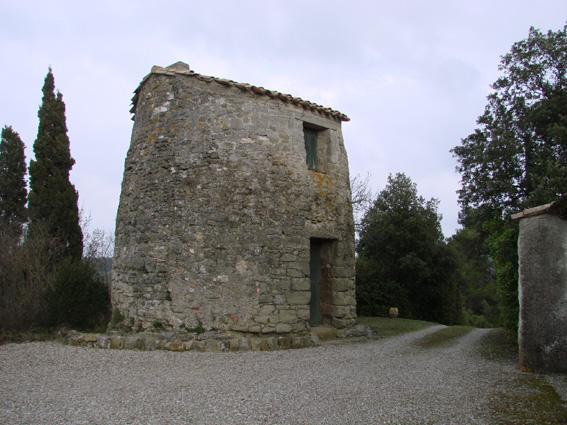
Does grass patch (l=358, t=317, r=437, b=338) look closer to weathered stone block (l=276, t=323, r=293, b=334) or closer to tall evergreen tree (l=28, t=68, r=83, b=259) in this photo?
weathered stone block (l=276, t=323, r=293, b=334)

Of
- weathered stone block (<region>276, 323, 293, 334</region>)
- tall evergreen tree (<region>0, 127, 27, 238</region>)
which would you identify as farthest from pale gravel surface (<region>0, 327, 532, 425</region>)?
tall evergreen tree (<region>0, 127, 27, 238</region>)

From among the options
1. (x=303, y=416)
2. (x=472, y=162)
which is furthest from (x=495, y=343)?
(x=303, y=416)

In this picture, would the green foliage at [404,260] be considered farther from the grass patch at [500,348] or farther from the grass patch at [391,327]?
the grass patch at [500,348]

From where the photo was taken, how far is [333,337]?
405 inches

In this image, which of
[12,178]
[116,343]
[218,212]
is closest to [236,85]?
[218,212]

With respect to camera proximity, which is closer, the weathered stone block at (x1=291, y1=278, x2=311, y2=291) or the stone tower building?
the stone tower building

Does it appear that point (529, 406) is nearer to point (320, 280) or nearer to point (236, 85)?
point (320, 280)

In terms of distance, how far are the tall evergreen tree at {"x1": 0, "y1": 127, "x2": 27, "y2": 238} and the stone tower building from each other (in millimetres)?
7819

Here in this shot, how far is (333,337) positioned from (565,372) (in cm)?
481

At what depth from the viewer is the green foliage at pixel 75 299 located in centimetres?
988

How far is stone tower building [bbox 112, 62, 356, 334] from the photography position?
905 centimetres

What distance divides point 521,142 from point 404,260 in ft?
21.2

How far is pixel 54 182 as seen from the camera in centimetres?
1365

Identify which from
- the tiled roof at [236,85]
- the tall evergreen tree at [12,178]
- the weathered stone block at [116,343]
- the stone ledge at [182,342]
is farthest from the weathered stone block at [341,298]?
the tall evergreen tree at [12,178]
